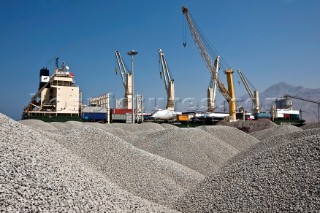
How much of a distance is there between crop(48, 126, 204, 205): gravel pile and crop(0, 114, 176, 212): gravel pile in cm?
175

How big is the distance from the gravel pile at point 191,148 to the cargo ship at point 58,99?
24351mm

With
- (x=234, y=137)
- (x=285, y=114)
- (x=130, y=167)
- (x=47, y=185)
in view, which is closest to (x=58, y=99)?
(x=234, y=137)

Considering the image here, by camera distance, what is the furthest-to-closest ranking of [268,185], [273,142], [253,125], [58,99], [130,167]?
[58,99] < [253,125] < [273,142] < [130,167] < [268,185]

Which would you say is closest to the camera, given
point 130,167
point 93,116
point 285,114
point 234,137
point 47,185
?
point 47,185

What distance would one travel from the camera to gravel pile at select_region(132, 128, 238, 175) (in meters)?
12.3

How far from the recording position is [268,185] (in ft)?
20.2

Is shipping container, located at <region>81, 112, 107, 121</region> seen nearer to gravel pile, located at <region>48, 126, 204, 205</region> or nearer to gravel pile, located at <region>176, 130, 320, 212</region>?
gravel pile, located at <region>48, 126, 204, 205</region>

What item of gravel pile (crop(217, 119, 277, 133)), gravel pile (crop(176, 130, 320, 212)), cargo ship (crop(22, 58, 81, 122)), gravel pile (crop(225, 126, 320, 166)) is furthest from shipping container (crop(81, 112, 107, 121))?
gravel pile (crop(176, 130, 320, 212))

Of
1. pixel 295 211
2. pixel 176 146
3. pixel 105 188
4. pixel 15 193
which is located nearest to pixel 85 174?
pixel 105 188

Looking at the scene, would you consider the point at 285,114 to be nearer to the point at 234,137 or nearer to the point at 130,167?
the point at 234,137

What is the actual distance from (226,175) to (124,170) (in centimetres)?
284

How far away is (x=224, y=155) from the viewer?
13477 mm

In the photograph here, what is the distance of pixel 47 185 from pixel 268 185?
4.14 metres

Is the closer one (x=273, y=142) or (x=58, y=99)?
(x=273, y=142)
